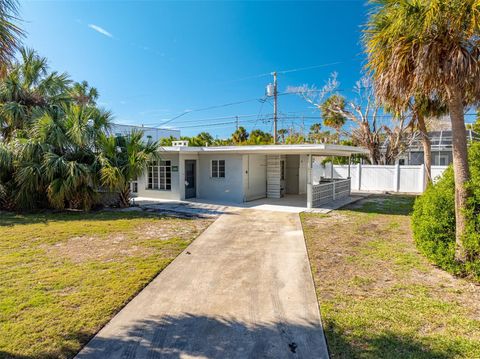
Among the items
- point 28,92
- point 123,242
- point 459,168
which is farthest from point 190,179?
point 459,168

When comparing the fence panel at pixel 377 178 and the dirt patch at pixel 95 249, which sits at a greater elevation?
the fence panel at pixel 377 178

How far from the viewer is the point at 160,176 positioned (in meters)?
14.6

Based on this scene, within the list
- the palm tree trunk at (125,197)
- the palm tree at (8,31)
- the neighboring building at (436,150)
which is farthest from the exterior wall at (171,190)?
the neighboring building at (436,150)

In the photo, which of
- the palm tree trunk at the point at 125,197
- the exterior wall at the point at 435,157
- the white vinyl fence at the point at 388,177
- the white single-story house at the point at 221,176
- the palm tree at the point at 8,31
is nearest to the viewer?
the palm tree at the point at 8,31

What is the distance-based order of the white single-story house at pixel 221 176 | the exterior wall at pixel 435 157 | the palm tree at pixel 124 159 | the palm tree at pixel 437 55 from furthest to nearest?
the exterior wall at pixel 435 157
the white single-story house at pixel 221 176
the palm tree at pixel 124 159
the palm tree at pixel 437 55

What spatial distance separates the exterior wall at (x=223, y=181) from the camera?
A: 13.7 m

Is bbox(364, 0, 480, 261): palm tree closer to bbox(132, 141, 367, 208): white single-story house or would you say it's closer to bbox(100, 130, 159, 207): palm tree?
bbox(132, 141, 367, 208): white single-story house

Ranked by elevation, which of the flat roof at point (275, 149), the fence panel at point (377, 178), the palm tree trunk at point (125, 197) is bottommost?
the palm tree trunk at point (125, 197)

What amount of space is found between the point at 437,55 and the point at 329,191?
9394 mm

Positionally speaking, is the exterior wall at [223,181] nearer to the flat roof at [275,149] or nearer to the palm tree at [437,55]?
the flat roof at [275,149]

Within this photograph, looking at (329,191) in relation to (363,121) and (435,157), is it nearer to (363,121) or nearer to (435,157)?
(363,121)

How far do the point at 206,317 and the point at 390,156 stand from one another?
20.7m

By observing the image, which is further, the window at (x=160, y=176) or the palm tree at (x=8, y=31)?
the window at (x=160, y=176)

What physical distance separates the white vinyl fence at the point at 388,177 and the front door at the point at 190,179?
10.7m
